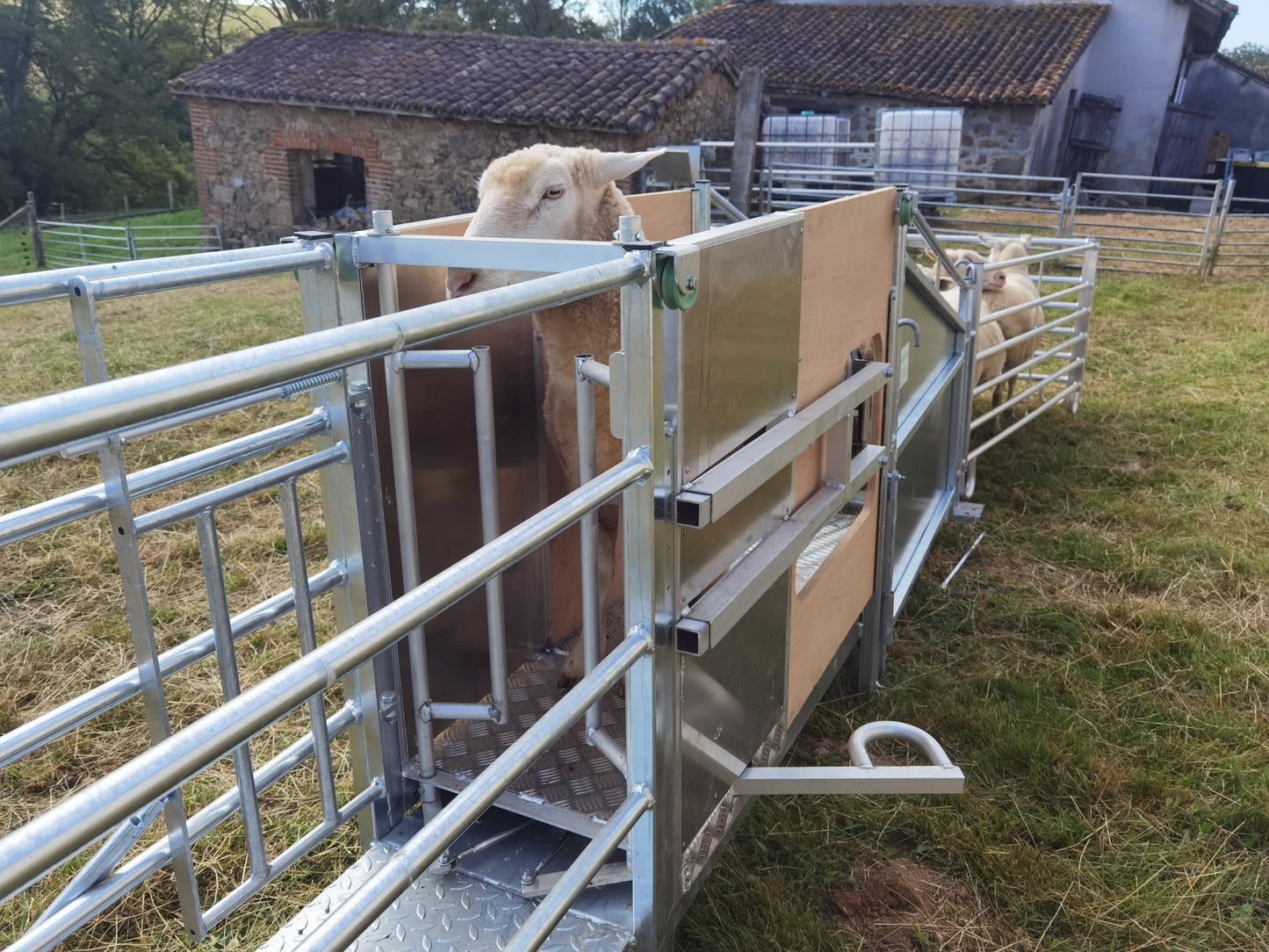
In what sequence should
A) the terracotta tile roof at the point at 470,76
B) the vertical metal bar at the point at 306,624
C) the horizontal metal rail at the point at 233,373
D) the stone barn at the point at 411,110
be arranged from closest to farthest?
the horizontal metal rail at the point at 233,373 < the vertical metal bar at the point at 306,624 < the terracotta tile roof at the point at 470,76 < the stone barn at the point at 411,110

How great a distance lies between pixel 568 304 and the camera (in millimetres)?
2459

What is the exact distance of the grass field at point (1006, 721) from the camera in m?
2.49

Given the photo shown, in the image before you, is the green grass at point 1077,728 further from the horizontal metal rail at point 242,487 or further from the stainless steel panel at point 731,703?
the horizontal metal rail at point 242,487

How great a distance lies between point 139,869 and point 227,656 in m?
0.36

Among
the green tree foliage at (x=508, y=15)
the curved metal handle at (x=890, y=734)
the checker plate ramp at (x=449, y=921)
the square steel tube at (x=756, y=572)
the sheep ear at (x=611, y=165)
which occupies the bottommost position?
the curved metal handle at (x=890, y=734)

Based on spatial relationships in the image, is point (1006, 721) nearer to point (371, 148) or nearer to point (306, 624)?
point (306, 624)

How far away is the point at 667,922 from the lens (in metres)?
1.97

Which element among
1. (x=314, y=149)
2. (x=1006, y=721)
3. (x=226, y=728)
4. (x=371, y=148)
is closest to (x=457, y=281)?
(x=226, y=728)

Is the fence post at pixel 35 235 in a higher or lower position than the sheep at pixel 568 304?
lower

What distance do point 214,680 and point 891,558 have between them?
245cm

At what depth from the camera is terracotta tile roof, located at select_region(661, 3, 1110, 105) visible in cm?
1900

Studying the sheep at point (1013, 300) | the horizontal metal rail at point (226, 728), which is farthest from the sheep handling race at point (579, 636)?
the sheep at point (1013, 300)

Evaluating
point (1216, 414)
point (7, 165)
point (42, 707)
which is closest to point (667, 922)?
point (42, 707)

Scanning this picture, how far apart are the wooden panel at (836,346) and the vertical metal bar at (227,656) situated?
135cm
